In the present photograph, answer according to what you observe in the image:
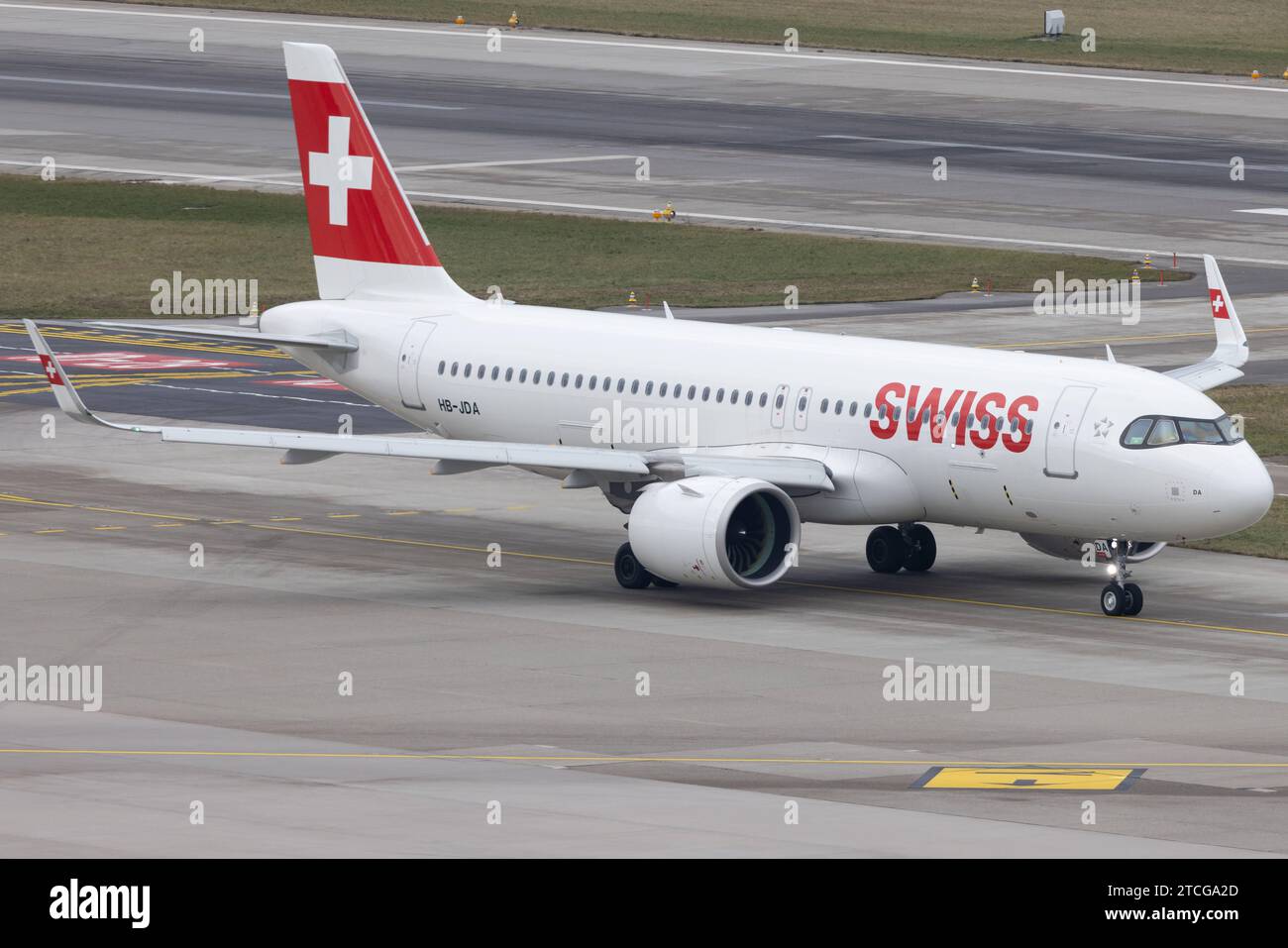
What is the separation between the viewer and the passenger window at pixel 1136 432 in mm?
43438

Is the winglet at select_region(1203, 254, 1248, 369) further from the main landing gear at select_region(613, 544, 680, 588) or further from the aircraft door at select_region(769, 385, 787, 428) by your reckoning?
the main landing gear at select_region(613, 544, 680, 588)

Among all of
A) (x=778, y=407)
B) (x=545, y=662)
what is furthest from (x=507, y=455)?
(x=545, y=662)

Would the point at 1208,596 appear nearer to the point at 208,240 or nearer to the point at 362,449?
the point at 362,449

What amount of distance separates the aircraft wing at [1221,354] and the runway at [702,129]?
125ft

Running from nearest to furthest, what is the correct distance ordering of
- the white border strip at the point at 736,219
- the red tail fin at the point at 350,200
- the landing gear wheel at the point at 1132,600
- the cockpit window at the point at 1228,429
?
the cockpit window at the point at 1228,429 < the landing gear wheel at the point at 1132,600 < the red tail fin at the point at 350,200 < the white border strip at the point at 736,219

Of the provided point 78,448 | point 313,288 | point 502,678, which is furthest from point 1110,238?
point 502,678

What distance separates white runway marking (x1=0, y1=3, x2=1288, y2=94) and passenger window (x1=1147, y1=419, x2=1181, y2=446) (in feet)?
310

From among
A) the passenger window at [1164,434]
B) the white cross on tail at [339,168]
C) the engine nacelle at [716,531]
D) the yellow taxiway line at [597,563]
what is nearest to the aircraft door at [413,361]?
the yellow taxiway line at [597,563]

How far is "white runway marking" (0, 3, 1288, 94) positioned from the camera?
454 ft

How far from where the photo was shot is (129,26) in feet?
502

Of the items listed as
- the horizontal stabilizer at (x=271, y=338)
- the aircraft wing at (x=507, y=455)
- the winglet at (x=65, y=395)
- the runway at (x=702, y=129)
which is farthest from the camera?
the runway at (x=702, y=129)

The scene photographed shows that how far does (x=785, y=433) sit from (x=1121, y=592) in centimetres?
679

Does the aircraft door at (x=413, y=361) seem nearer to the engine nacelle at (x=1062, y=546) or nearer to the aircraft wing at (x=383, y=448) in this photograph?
the aircraft wing at (x=383, y=448)

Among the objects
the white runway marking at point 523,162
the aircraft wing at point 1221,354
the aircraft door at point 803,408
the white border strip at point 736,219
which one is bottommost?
the aircraft door at point 803,408
